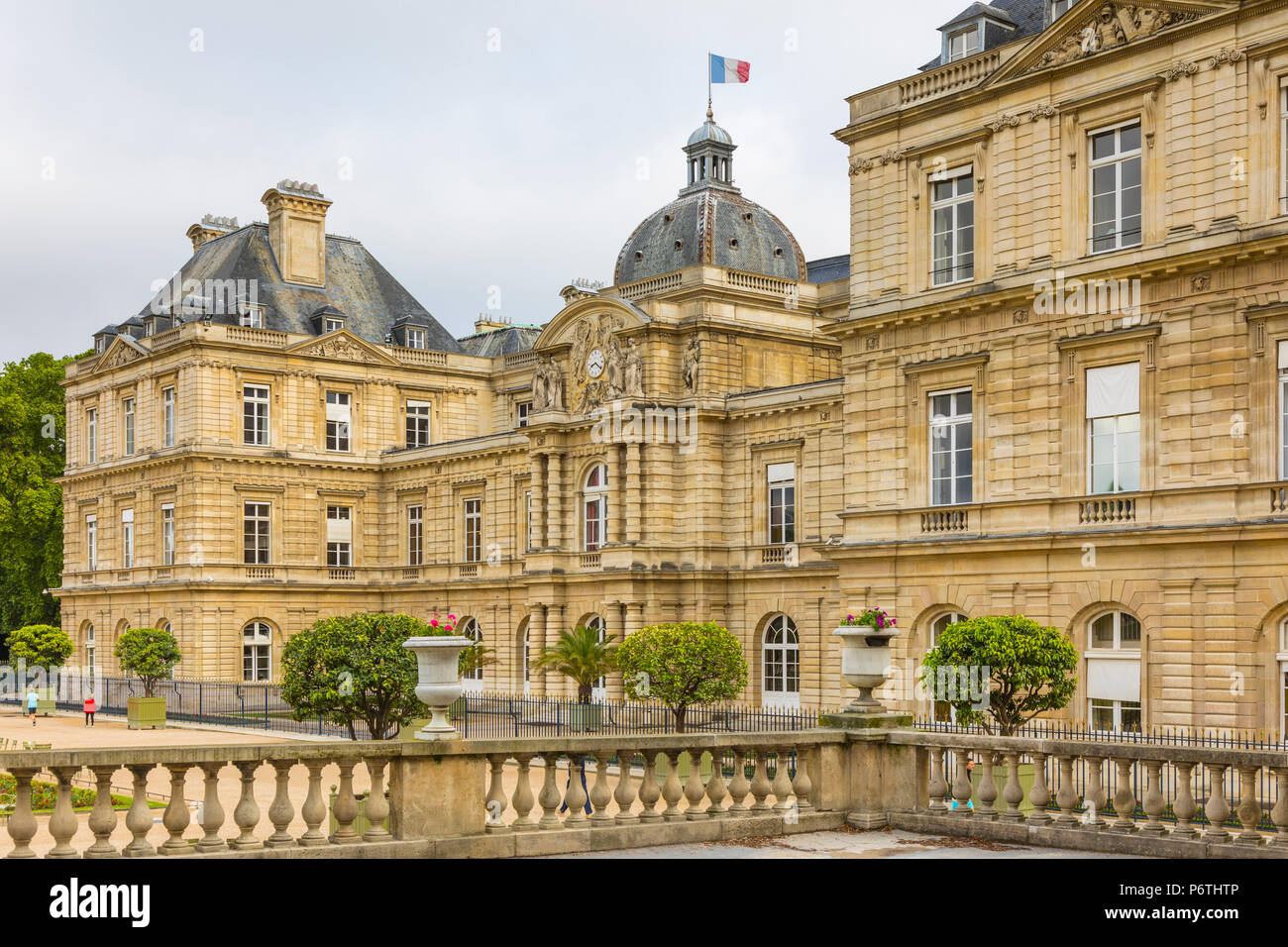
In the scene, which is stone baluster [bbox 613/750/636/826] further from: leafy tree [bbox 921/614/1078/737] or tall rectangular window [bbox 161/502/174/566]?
tall rectangular window [bbox 161/502/174/566]

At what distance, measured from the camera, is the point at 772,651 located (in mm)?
40375

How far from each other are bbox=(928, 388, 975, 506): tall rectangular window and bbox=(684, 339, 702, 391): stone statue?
12590 mm

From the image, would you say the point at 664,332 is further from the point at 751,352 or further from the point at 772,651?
the point at 772,651

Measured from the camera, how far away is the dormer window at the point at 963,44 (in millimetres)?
29734

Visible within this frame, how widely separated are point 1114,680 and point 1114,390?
4.96 metres

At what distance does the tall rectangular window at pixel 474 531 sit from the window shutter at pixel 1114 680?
2904cm

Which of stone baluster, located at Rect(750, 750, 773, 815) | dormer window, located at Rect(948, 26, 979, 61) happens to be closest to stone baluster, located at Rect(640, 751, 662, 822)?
stone baluster, located at Rect(750, 750, 773, 815)

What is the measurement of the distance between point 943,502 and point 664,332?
→ 46.4 feet

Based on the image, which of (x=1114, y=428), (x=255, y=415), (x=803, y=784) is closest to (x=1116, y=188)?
(x=1114, y=428)

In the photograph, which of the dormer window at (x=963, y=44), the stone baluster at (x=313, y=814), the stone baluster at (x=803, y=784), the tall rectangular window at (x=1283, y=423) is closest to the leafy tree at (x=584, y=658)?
the dormer window at (x=963, y=44)

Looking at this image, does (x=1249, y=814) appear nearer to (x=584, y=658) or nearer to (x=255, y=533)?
(x=584, y=658)

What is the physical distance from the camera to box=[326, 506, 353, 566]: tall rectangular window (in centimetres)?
5669

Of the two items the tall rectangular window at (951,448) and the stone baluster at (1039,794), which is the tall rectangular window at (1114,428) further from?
the stone baluster at (1039,794)
